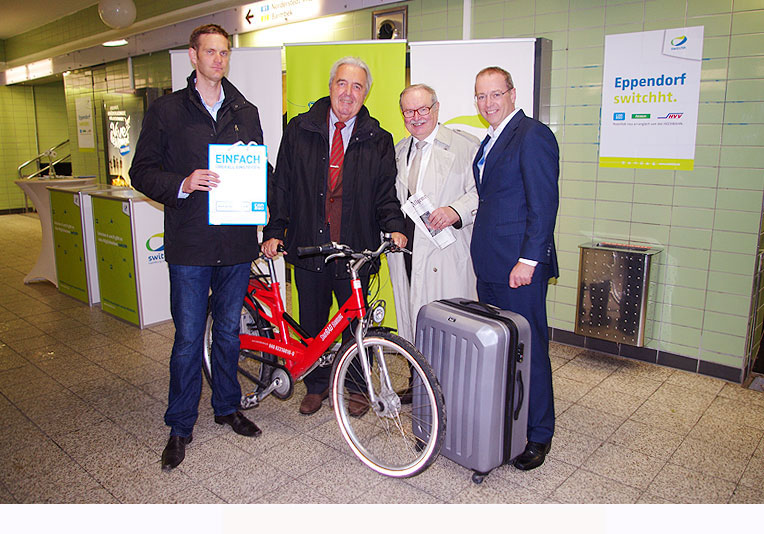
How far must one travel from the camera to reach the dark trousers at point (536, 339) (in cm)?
242

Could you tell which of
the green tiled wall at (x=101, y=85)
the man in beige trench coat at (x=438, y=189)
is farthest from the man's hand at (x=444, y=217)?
the green tiled wall at (x=101, y=85)

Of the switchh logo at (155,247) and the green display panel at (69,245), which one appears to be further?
the green display panel at (69,245)

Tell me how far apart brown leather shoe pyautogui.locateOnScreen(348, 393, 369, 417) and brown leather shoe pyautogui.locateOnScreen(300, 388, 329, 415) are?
178mm

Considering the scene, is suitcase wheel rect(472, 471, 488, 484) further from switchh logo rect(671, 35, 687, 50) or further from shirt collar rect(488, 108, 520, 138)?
switchh logo rect(671, 35, 687, 50)

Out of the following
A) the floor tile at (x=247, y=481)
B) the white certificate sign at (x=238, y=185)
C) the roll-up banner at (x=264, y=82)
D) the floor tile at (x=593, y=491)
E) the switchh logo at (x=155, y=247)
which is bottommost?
the floor tile at (x=593, y=491)

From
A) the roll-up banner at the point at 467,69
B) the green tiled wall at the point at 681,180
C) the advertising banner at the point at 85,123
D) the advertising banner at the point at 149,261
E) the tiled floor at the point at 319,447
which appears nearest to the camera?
the tiled floor at the point at 319,447

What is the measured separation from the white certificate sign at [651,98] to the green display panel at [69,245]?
442 centimetres

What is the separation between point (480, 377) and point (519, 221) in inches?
25.9

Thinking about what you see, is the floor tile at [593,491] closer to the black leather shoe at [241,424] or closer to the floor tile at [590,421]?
the floor tile at [590,421]

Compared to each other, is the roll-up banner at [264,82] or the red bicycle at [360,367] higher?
the roll-up banner at [264,82]

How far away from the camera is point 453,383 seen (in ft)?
7.69

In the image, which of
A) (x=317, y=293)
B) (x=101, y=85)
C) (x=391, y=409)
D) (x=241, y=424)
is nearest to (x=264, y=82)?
(x=317, y=293)

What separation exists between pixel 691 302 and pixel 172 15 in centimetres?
662

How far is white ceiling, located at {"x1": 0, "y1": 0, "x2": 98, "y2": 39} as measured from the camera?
8.73 m
